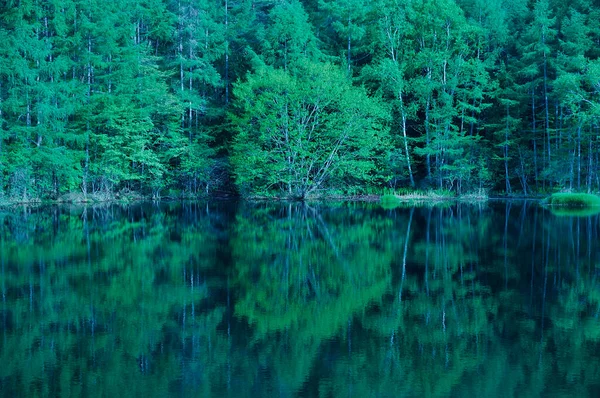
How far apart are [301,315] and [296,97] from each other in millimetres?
26060

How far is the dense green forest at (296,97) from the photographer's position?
32.4m

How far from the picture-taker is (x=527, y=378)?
6.30m

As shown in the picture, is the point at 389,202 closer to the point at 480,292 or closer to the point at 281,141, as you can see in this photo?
the point at 281,141

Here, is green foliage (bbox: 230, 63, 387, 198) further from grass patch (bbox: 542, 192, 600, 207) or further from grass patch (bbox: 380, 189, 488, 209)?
grass patch (bbox: 542, 192, 600, 207)

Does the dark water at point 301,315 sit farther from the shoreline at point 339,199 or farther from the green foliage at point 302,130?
the green foliage at point 302,130

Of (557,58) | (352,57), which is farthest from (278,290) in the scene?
(352,57)

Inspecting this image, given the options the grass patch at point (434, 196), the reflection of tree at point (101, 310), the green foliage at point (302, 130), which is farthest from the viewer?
the grass patch at point (434, 196)

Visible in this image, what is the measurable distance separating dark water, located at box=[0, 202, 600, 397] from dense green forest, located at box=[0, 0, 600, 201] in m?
16.6

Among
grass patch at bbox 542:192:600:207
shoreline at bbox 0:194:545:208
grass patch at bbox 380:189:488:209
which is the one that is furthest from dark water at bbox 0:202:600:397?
grass patch at bbox 380:189:488:209

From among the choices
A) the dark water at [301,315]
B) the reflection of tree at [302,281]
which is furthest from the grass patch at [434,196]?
the dark water at [301,315]

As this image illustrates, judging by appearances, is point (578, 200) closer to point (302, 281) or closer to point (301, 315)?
point (302, 281)

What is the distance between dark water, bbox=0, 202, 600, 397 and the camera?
6.33 meters

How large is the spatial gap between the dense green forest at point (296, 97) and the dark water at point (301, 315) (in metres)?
16.6

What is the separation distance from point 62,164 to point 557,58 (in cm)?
2660
